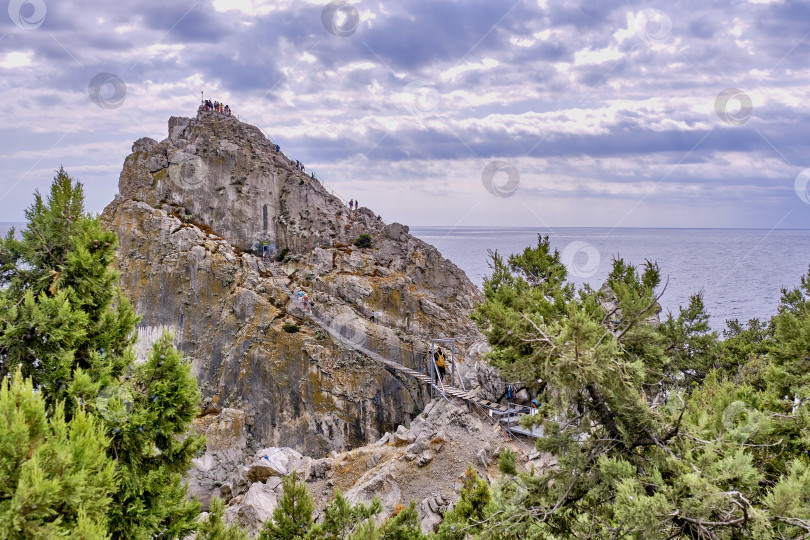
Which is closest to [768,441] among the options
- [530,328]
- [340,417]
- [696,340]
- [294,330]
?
[530,328]

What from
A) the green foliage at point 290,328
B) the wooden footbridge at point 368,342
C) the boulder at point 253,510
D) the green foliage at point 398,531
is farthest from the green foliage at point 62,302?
the green foliage at point 290,328

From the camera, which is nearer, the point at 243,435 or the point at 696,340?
the point at 696,340

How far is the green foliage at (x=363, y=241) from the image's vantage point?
50.1 meters

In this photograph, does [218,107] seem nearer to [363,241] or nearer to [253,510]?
[363,241]

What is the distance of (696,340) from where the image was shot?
99.3 feet

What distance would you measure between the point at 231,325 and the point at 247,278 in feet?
14.5

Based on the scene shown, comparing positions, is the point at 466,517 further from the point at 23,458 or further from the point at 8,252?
the point at 8,252
